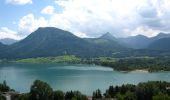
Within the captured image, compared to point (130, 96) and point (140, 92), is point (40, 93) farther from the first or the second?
point (140, 92)

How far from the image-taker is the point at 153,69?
157 m

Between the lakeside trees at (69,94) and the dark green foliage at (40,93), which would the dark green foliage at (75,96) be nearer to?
the lakeside trees at (69,94)

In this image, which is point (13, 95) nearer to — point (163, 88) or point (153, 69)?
point (163, 88)

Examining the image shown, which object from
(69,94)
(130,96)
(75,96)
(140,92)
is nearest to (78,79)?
(69,94)

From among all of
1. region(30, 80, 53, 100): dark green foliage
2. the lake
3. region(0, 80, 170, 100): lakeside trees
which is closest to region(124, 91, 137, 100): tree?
region(0, 80, 170, 100): lakeside trees

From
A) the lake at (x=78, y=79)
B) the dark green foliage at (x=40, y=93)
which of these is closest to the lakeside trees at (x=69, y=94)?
the dark green foliage at (x=40, y=93)

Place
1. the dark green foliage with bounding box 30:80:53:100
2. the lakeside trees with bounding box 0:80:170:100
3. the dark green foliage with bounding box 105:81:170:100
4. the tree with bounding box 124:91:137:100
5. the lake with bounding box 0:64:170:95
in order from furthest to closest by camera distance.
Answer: the lake with bounding box 0:64:170:95 → the dark green foliage with bounding box 30:80:53:100 → the lakeside trees with bounding box 0:80:170:100 → the dark green foliage with bounding box 105:81:170:100 → the tree with bounding box 124:91:137:100

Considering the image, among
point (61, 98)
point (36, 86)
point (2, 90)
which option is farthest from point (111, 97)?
point (2, 90)

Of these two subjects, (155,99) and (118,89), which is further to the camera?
(118,89)

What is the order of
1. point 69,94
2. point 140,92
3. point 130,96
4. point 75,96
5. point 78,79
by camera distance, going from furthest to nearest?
1. point 78,79
2. point 140,92
3. point 69,94
4. point 75,96
5. point 130,96

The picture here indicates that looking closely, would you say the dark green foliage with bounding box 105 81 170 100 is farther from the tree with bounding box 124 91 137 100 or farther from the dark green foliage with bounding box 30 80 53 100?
the dark green foliage with bounding box 30 80 53 100

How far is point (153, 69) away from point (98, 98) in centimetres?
9999

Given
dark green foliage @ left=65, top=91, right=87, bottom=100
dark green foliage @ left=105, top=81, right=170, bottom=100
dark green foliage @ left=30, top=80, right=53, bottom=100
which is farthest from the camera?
dark green foliage @ left=30, top=80, right=53, bottom=100

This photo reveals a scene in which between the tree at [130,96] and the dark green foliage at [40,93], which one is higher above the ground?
the dark green foliage at [40,93]
